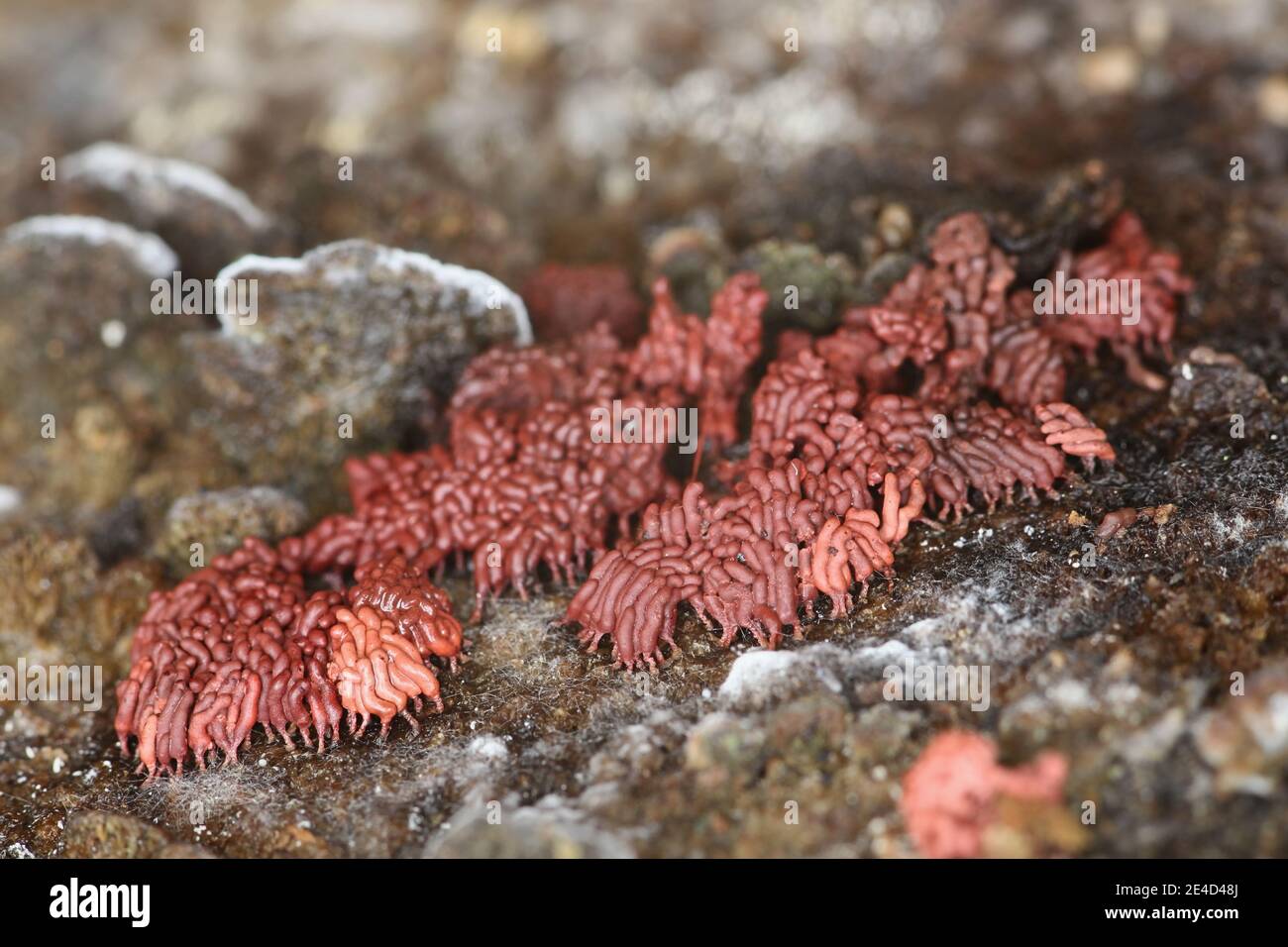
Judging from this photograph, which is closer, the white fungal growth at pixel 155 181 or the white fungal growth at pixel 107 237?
the white fungal growth at pixel 107 237

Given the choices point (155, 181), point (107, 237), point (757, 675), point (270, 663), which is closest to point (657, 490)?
point (757, 675)

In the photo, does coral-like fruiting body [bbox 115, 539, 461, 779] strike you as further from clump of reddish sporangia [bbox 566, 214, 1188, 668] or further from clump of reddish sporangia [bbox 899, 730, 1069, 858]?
clump of reddish sporangia [bbox 899, 730, 1069, 858]

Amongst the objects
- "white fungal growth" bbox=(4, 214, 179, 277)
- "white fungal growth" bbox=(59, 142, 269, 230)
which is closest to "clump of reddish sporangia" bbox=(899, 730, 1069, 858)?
"white fungal growth" bbox=(59, 142, 269, 230)

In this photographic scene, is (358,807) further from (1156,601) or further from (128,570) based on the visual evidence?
(1156,601)

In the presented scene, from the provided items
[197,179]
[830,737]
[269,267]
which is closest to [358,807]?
[830,737]

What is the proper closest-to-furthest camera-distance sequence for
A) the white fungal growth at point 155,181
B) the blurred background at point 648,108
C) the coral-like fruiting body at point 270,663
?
1. the coral-like fruiting body at point 270,663
2. the white fungal growth at point 155,181
3. the blurred background at point 648,108

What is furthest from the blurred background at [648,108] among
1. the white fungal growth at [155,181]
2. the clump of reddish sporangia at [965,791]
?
the clump of reddish sporangia at [965,791]

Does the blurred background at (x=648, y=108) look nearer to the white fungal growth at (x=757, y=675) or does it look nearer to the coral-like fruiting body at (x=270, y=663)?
the coral-like fruiting body at (x=270, y=663)
